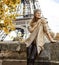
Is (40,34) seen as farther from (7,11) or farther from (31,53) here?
Result: (7,11)

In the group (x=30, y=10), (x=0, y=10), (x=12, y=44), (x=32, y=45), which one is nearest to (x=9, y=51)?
Answer: (x=12, y=44)

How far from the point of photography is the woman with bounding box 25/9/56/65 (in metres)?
8.43

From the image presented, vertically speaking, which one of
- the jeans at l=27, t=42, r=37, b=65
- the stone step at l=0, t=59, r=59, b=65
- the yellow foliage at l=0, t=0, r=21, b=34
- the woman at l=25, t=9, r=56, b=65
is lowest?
the stone step at l=0, t=59, r=59, b=65

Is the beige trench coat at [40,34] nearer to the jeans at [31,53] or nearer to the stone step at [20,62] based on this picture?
the jeans at [31,53]

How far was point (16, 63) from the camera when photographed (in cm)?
896

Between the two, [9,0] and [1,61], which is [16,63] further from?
[9,0]

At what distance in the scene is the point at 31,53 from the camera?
8.59m

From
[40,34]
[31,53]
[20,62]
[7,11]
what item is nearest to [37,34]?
[40,34]

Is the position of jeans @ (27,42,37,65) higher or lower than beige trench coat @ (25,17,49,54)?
lower

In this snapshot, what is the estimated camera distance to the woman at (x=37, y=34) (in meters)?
8.43

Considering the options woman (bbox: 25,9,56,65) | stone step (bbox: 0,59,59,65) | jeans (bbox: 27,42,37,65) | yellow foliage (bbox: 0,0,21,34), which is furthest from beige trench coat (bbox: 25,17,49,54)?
yellow foliage (bbox: 0,0,21,34)

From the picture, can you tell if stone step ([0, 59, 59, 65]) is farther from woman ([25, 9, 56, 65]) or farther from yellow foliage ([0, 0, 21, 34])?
yellow foliage ([0, 0, 21, 34])

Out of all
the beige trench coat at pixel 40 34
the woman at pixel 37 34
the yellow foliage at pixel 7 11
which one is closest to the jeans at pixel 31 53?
the woman at pixel 37 34

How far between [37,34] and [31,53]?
56 centimetres
